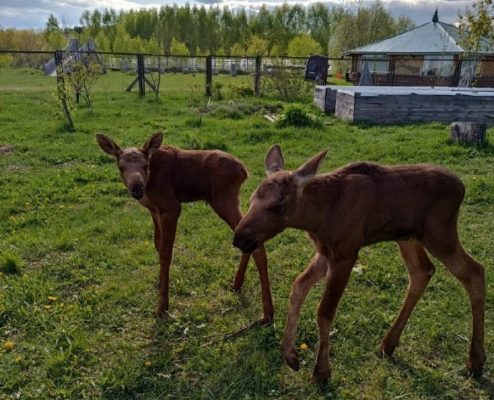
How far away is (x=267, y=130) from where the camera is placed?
38.5ft

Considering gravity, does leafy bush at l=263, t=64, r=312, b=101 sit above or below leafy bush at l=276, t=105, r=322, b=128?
above

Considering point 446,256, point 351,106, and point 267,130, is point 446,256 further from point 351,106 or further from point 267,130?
point 351,106

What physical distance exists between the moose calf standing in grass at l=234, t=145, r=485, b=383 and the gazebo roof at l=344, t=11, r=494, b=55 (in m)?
32.2

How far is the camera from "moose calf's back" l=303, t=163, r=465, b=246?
10.3ft

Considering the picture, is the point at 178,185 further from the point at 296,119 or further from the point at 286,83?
the point at 286,83

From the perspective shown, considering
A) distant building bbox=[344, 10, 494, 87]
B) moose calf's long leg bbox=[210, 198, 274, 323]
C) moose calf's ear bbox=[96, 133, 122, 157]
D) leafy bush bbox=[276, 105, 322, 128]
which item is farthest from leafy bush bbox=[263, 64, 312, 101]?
moose calf's ear bbox=[96, 133, 122, 157]

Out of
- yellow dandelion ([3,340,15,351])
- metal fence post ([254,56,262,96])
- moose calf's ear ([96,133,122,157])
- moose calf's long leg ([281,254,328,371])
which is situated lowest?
yellow dandelion ([3,340,15,351])

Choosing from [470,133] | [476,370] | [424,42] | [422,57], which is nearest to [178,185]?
[476,370]

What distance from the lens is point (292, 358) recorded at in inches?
139

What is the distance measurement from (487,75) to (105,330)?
104 feet

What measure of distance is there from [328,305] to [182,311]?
173cm

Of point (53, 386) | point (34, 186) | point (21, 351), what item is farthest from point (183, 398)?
point (34, 186)

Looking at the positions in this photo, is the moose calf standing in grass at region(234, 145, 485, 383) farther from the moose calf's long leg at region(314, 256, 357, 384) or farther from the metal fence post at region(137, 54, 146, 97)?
the metal fence post at region(137, 54, 146, 97)

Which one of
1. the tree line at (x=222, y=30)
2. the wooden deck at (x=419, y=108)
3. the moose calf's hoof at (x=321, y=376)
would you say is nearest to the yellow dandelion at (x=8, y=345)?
the moose calf's hoof at (x=321, y=376)
